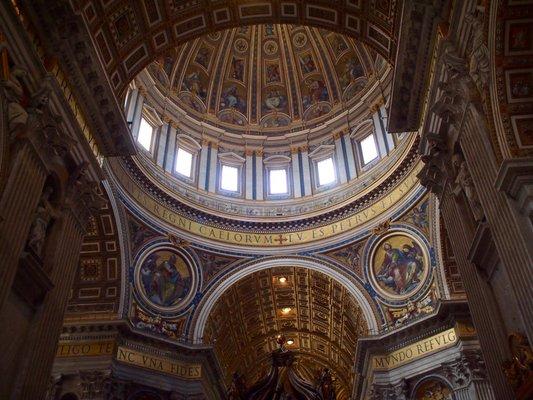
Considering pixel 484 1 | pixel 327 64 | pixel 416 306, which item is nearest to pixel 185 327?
pixel 416 306

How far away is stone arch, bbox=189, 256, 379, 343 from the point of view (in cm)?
2231

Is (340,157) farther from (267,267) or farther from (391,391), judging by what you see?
(391,391)

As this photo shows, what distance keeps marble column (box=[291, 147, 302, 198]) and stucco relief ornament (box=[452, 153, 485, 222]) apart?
15505mm

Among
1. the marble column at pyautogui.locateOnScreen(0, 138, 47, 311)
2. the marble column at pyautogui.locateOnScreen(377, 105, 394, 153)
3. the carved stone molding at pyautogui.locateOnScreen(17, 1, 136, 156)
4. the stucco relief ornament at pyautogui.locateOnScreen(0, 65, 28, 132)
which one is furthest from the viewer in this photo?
the marble column at pyautogui.locateOnScreen(377, 105, 394, 153)

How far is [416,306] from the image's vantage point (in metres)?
21.1

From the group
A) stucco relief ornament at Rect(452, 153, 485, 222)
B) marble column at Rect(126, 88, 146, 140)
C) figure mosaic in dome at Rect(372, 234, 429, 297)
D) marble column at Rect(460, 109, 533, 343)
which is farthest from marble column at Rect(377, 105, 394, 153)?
marble column at Rect(460, 109, 533, 343)

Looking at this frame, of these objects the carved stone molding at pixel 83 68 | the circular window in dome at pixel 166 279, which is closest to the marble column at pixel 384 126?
the circular window in dome at pixel 166 279

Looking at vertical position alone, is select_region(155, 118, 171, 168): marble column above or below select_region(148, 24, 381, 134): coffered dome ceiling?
below

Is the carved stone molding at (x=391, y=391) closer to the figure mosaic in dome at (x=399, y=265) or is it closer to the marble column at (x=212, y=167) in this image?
the figure mosaic in dome at (x=399, y=265)

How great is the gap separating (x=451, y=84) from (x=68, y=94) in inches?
294

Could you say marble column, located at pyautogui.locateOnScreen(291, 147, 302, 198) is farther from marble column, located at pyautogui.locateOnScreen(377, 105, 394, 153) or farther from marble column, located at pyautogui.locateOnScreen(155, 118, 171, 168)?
marble column, located at pyautogui.locateOnScreen(155, 118, 171, 168)

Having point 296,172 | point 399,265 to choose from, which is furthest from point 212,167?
point 399,265

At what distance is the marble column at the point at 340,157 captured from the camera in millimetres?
25778

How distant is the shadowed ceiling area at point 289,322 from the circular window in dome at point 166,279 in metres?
1.59
